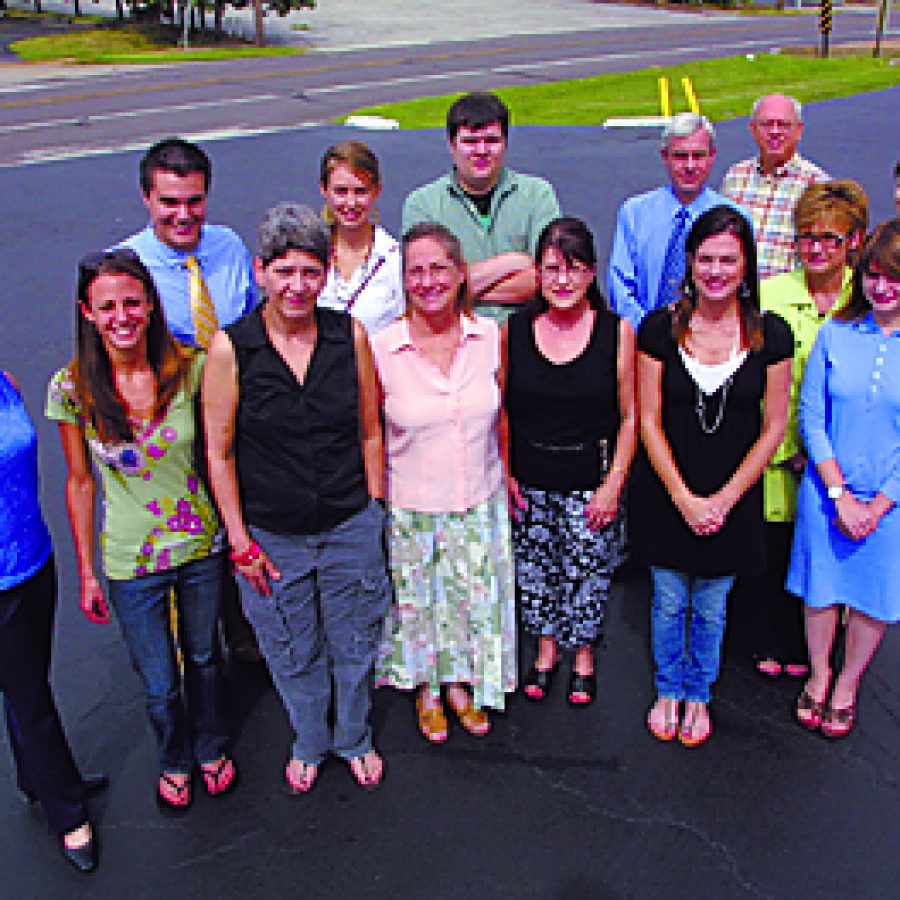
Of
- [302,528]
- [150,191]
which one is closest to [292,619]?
[302,528]

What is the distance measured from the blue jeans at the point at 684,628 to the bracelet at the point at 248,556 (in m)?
1.52

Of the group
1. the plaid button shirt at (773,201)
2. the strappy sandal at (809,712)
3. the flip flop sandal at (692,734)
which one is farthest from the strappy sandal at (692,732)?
the plaid button shirt at (773,201)

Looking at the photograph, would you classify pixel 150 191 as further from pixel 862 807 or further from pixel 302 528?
pixel 862 807

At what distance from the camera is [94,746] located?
3566 mm

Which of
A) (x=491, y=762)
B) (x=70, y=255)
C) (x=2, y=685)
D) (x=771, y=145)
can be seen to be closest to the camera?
(x=2, y=685)

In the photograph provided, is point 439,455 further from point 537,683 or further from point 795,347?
point 795,347

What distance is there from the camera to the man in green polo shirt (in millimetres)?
3527

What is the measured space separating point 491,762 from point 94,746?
158cm

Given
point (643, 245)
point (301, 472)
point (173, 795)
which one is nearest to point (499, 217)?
point (643, 245)

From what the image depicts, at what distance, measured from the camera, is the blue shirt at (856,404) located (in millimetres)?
3129

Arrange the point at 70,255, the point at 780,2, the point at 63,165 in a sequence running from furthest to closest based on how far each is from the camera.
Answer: the point at 780,2, the point at 63,165, the point at 70,255

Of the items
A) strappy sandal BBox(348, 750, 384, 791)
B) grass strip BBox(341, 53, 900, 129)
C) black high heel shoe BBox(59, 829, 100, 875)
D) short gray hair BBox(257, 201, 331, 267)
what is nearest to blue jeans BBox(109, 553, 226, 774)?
black high heel shoe BBox(59, 829, 100, 875)

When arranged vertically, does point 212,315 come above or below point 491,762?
above

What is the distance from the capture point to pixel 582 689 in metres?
3.77
